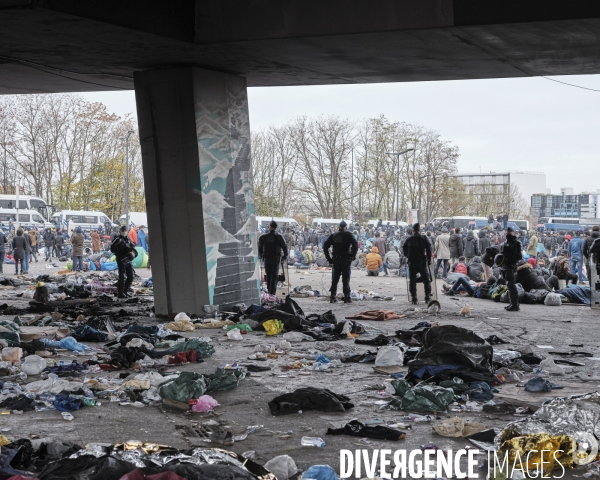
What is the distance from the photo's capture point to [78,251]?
26484mm

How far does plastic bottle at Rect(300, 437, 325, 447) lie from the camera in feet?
19.5

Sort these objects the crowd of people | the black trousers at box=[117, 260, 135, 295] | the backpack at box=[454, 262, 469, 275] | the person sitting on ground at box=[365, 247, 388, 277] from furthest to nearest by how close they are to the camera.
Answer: the person sitting on ground at box=[365, 247, 388, 277], the backpack at box=[454, 262, 469, 275], the black trousers at box=[117, 260, 135, 295], the crowd of people

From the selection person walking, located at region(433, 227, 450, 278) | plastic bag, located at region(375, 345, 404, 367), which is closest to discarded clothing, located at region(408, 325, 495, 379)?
plastic bag, located at region(375, 345, 404, 367)

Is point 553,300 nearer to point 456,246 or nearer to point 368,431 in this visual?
point 456,246

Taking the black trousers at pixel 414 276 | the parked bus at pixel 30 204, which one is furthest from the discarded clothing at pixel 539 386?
the parked bus at pixel 30 204

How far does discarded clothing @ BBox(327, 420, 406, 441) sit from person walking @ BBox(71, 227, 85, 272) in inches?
836

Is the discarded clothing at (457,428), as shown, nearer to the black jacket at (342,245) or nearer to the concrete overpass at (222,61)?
the concrete overpass at (222,61)

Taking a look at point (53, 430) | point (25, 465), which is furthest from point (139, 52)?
point (25, 465)

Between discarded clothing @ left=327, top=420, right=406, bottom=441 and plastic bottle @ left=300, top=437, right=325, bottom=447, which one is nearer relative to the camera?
plastic bottle @ left=300, top=437, right=325, bottom=447

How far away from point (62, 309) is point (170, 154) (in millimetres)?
4146

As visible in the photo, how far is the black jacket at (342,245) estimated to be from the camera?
16.9 metres

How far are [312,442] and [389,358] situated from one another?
3.72m

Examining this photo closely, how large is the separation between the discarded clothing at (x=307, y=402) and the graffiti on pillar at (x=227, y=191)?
24.5 ft

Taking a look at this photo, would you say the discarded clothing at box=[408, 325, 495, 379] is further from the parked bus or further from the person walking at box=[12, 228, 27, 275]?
the parked bus
